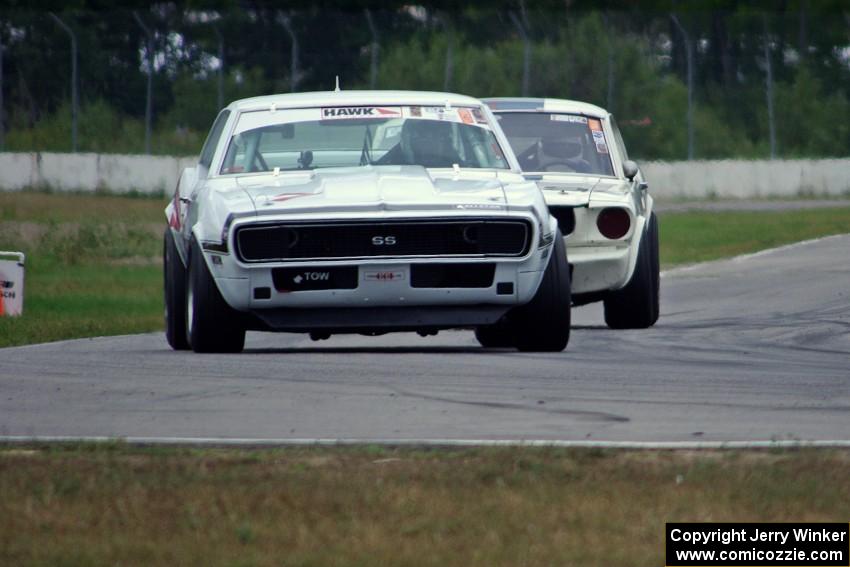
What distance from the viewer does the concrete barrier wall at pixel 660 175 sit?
4403 cm

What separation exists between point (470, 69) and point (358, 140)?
134 ft

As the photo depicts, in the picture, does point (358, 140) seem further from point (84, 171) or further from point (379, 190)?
point (84, 171)

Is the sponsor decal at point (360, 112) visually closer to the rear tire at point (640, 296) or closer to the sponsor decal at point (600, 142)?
the rear tire at point (640, 296)

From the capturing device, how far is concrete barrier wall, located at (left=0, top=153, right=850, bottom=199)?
144ft

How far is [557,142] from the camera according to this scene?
12.7m

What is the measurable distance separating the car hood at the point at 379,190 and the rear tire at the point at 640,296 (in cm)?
202

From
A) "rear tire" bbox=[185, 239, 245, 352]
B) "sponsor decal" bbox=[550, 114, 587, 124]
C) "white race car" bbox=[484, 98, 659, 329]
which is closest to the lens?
"rear tire" bbox=[185, 239, 245, 352]

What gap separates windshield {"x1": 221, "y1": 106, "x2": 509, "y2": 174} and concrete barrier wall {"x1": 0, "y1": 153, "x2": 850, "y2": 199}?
3308 cm

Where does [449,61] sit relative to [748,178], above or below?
above

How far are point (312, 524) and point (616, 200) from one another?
6.64 meters

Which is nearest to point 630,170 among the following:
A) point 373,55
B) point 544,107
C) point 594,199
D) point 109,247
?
point 594,199

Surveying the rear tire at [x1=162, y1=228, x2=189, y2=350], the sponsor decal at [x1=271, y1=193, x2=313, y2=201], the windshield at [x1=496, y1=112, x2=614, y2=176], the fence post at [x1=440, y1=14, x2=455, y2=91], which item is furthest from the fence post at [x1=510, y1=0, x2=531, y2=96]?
the sponsor decal at [x1=271, y1=193, x2=313, y2=201]

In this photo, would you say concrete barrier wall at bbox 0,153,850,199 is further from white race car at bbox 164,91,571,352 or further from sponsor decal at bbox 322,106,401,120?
white race car at bbox 164,91,571,352

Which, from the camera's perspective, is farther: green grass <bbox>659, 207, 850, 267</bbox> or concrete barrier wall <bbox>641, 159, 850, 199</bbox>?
concrete barrier wall <bbox>641, 159, 850, 199</bbox>
